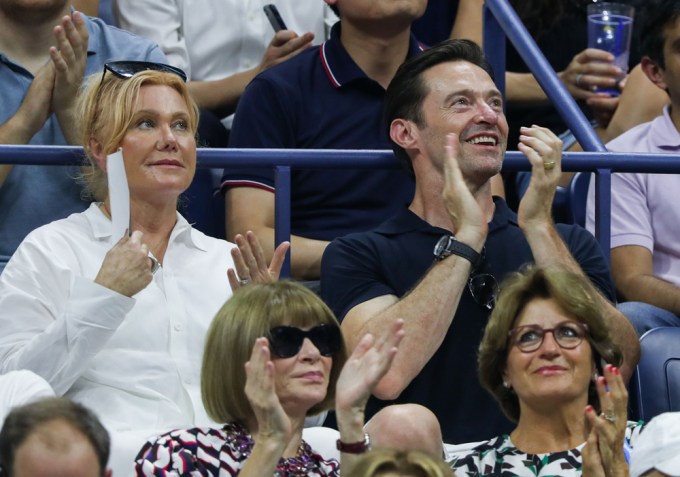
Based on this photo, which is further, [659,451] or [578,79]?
[578,79]

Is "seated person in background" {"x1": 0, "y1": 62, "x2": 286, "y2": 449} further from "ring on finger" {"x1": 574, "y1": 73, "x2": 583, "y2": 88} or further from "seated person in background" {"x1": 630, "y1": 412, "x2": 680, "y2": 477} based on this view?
"ring on finger" {"x1": 574, "y1": 73, "x2": 583, "y2": 88}

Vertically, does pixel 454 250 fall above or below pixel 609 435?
above

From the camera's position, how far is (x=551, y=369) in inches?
149

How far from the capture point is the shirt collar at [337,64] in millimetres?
5236

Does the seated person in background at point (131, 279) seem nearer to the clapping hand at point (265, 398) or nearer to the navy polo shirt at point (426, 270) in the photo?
the navy polo shirt at point (426, 270)

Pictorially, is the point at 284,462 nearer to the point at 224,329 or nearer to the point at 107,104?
the point at 224,329

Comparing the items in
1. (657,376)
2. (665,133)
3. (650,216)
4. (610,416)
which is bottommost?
(657,376)

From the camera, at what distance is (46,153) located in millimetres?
4359

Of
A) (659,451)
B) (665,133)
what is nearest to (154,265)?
(659,451)

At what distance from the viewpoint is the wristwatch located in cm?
425

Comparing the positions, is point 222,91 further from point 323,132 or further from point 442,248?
point 442,248

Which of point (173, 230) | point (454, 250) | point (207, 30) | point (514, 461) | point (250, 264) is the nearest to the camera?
point (514, 461)

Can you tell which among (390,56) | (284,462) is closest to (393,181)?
(390,56)

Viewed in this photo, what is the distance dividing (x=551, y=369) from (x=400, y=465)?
91 cm
